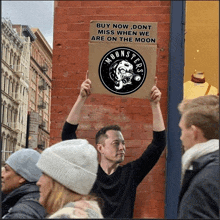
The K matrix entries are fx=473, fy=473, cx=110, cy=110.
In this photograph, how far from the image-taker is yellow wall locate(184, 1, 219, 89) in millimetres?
4629

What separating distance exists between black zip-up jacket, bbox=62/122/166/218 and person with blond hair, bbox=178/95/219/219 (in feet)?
3.91

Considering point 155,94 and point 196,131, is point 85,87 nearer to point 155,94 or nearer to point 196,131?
point 155,94

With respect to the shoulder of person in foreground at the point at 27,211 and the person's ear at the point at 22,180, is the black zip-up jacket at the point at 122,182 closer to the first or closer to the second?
the person's ear at the point at 22,180

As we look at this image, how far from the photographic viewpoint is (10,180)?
11.0 feet

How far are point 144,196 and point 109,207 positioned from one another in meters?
0.81

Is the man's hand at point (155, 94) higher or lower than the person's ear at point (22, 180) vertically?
higher

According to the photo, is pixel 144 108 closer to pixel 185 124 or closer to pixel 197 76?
pixel 197 76

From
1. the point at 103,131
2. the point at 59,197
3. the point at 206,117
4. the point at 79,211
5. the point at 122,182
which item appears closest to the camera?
the point at 79,211

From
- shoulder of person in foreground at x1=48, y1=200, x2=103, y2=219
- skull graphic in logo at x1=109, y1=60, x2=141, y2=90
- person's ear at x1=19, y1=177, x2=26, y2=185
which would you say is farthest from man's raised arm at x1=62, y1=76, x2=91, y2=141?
shoulder of person in foreground at x1=48, y1=200, x2=103, y2=219

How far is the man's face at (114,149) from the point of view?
13.7 feet

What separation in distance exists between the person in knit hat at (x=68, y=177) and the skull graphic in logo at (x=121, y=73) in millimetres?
2151

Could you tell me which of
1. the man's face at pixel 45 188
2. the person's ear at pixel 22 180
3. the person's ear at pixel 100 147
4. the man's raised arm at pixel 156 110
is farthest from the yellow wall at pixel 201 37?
the man's face at pixel 45 188

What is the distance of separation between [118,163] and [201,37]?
5.09 ft

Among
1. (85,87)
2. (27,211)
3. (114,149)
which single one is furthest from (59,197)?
(85,87)
